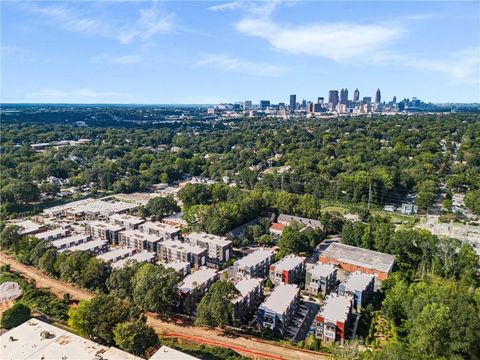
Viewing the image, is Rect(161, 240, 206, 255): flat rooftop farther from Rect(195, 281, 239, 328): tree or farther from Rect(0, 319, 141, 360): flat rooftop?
Rect(0, 319, 141, 360): flat rooftop

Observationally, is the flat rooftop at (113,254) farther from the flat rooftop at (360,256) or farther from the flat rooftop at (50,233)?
the flat rooftop at (360,256)

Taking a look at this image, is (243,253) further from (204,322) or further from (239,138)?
(239,138)

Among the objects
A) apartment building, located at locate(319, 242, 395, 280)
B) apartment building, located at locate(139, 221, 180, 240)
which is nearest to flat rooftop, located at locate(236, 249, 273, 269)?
apartment building, located at locate(319, 242, 395, 280)

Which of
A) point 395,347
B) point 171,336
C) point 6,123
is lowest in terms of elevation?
point 171,336

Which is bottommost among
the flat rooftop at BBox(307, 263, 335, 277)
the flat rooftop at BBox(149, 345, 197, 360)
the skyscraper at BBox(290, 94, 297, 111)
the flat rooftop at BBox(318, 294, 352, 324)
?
the flat rooftop at BBox(318, 294, 352, 324)

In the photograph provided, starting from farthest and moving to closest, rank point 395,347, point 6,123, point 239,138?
point 6,123 < point 239,138 < point 395,347

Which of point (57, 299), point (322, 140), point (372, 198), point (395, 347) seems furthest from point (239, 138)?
point (395, 347)

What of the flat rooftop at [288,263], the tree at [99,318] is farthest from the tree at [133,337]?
the flat rooftop at [288,263]
